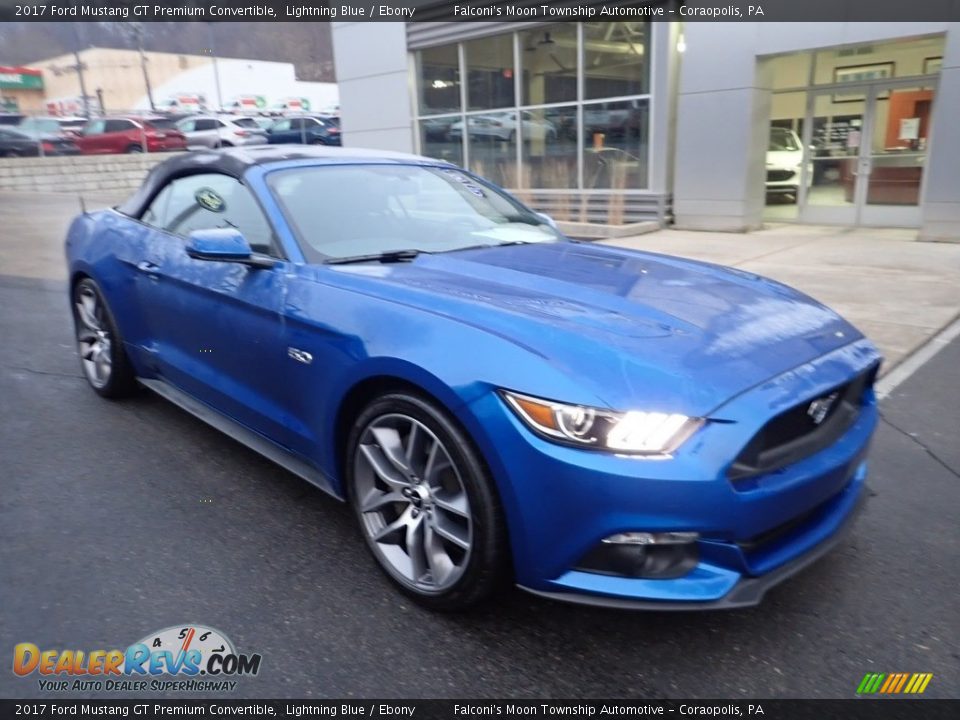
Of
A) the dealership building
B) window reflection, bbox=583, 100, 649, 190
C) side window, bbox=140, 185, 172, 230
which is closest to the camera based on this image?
side window, bbox=140, 185, 172, 230

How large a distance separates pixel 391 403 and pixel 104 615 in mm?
1225

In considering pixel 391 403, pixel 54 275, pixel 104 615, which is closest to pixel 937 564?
pixel 391 403

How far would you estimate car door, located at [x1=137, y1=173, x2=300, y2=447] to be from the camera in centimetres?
306

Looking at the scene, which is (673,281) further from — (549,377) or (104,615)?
(104,615)

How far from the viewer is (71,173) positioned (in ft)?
77.0

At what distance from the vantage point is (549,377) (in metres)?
2.16

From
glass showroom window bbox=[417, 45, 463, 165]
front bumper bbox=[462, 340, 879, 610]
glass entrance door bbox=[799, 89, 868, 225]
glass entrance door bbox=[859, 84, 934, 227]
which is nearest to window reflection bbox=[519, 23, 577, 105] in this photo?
glass showroom window bbox=[417, 45, 463, 165]

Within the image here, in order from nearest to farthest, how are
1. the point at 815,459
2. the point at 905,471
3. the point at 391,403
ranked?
the point at 815,459 < the point at 391,403 < the point at 905,471

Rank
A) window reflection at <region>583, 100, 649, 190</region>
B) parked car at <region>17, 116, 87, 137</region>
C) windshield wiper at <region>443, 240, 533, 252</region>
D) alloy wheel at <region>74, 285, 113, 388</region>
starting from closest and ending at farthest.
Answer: windshield wiper at <region>443, 240, 533, 252</region> → alloy wheel at <region>74, 285, 113, 388</region> → window reflection at <region>583, 100, 649, 190</region> → parked car at <region>17, 116, 87, 137</region>

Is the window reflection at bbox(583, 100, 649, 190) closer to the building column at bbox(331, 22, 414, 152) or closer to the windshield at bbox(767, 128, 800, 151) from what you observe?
the windshield at bbox(767, 128, 800, 151)

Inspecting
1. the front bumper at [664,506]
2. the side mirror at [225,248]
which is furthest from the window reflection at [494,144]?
the front bumper at [664,506]

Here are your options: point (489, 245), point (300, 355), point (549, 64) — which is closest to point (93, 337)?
point (300, 355)

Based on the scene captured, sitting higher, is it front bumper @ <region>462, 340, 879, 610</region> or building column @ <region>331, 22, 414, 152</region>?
building column @ <region>331, 22, 414, 152</region>

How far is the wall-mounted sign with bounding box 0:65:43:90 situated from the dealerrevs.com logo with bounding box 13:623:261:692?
3942 centimetres
